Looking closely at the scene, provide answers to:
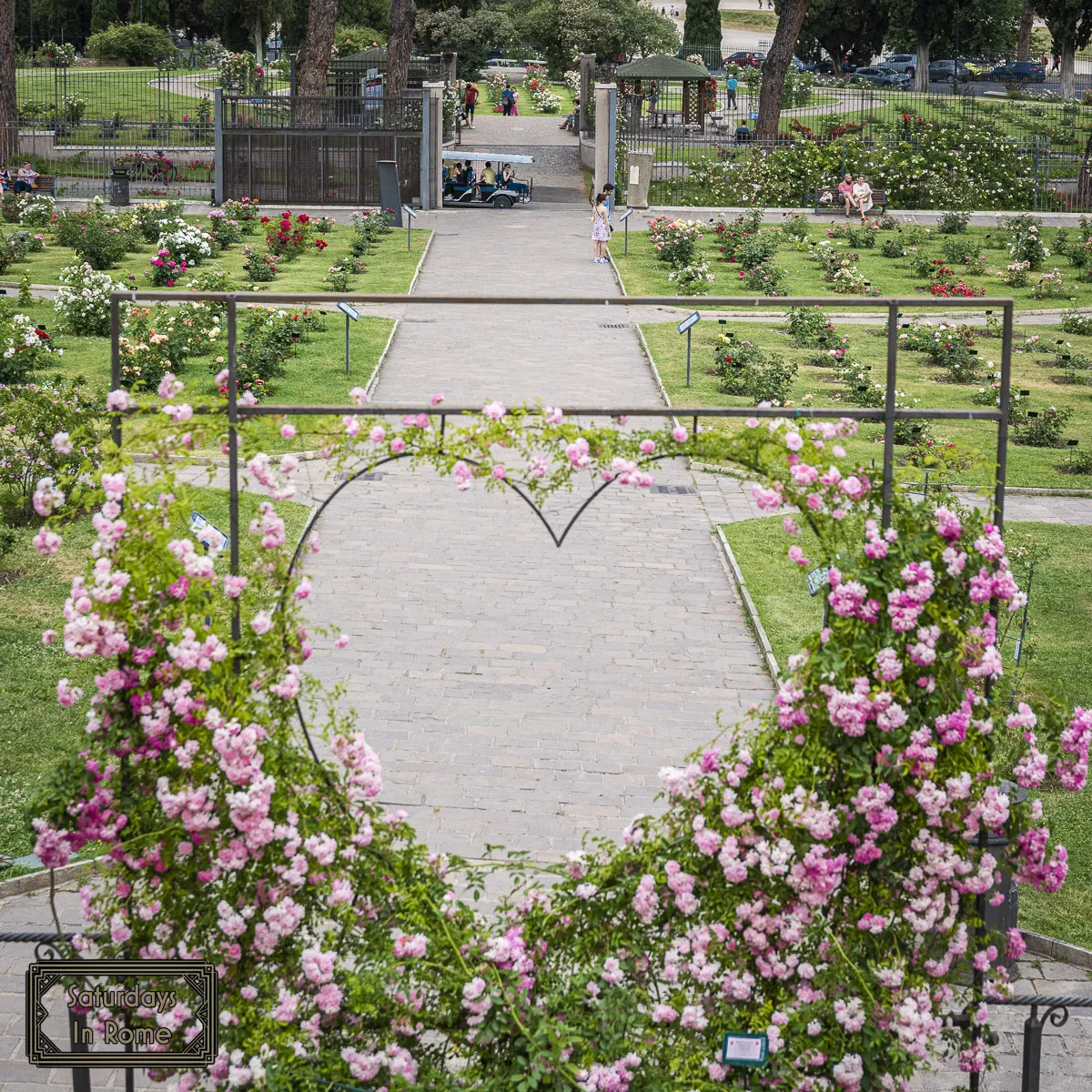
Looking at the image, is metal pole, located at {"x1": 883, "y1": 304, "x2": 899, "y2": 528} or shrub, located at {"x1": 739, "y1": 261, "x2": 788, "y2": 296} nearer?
metal pole, located at {"x1": 883, "y1": 304, "x2": 899, "y2": 528}

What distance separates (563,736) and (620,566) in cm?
327

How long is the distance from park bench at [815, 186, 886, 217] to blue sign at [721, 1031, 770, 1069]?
1173 inches

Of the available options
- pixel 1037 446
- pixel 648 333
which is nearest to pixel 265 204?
pixel 648 333

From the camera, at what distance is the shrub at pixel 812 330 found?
2061 centimetres

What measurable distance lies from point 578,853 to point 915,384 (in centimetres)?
1400

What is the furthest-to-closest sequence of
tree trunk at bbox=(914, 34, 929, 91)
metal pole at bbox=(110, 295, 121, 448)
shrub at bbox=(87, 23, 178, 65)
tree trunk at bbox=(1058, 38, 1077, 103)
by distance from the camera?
shrub at bbox=(87, 23, 178, 65) < tree trunk at bbox=(914, 34, 929, 91) < tree trunk at bbox=(1058, 38, 1077, 103) < metal pole at bbox=(110, 295, 121, 448)

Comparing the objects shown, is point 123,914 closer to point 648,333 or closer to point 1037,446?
point 1037,446

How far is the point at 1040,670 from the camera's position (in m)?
10.9

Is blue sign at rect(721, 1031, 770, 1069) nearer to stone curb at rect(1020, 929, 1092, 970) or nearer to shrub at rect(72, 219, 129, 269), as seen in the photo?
stone curb at rect(1020, 929, 1092, 970)

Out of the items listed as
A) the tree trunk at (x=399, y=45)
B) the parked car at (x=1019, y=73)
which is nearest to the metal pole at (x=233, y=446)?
the tree trunk at (x=399, y=45)

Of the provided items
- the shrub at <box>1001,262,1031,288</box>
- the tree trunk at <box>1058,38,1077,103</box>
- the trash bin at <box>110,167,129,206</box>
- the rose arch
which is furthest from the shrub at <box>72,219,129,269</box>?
the tree trunk at <box>1058,38,1077,103</box>

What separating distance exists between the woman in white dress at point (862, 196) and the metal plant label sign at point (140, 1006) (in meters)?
29.1

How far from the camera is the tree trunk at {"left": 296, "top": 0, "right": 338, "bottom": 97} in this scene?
36562 millimetres

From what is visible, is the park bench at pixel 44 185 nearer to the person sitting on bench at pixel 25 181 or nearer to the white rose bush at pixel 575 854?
the person sitting on bench at pixel 25 181
